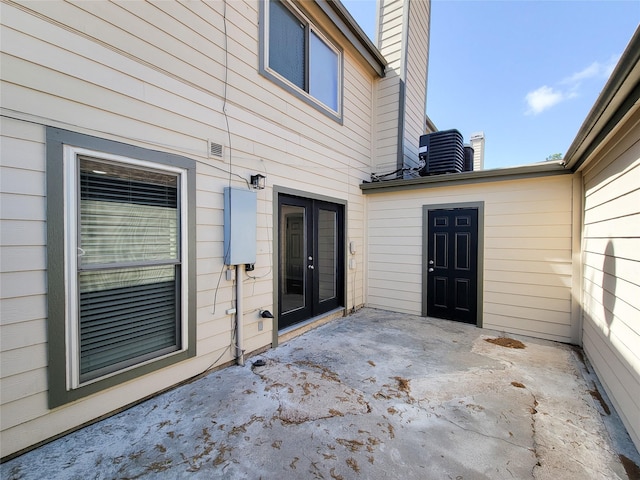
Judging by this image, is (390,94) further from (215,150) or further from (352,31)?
(215,150)

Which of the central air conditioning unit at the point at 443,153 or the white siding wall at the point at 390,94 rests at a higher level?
the white siding wall at the point at 390,94

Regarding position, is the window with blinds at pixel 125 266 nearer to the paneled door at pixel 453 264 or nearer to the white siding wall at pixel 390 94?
the paneled door at pixel 453 264

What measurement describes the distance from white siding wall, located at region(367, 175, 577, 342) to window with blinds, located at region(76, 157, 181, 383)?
166 inches

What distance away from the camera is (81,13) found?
212 centimetres

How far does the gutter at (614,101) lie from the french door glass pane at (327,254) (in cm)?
337

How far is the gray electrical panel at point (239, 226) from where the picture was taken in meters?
3.10

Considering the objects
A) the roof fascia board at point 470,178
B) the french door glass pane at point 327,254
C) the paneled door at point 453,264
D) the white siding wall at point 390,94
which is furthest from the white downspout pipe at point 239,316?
the white siding wall at point 390,94

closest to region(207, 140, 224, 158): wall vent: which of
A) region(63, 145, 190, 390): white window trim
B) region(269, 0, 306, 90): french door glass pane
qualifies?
region(63, 145, 190, 390): white window trim

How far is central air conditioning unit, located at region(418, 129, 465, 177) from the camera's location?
554 cm

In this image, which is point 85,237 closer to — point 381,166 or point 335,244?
point 335,244

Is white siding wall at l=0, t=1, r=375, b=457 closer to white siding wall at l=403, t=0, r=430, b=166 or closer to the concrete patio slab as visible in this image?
the concrete patio slab

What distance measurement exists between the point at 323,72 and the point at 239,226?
11.0 ft

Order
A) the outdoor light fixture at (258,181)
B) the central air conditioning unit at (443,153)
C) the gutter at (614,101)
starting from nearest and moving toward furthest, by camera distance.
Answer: the gutter at (614,101)
the outdoor light fixture at (258,181)
the central air conditioning unit at (443,153)

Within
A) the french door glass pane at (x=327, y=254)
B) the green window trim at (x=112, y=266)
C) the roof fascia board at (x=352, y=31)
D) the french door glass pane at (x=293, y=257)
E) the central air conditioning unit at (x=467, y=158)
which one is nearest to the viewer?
the green window trim at (x=112, y=266)
